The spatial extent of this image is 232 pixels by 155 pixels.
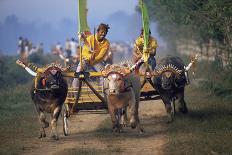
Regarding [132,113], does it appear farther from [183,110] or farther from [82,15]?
[183,110]

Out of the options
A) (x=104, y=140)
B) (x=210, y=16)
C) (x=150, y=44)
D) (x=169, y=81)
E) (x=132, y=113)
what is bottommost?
(x=104, y=140)

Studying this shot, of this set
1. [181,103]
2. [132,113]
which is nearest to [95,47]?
[132,113]

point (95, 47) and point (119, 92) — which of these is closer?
point (119, 92)

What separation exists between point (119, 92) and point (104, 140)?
1.14m

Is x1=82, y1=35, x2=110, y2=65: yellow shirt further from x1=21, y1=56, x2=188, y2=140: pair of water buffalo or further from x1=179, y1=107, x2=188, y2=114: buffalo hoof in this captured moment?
x1=179, y1=107, x2=188, y2=114: buffalo hoof

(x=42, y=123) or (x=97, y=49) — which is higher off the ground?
(x=97, y=49)

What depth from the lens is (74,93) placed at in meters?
15.6

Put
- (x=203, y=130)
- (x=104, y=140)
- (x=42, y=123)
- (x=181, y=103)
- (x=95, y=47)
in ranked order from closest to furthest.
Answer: (x=104, y=140) → (x=42, y=123) → (x=203, y=130) → (x=95, y=47) → (x=181, y=103)

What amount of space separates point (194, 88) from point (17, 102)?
736 centimetres

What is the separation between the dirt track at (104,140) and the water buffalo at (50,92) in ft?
1.86

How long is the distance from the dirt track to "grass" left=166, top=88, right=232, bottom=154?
340 millimetres

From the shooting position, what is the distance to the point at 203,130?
1480cm

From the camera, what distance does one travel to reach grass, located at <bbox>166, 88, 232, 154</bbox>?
12.6 metres

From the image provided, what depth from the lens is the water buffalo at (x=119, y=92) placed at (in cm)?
1417
